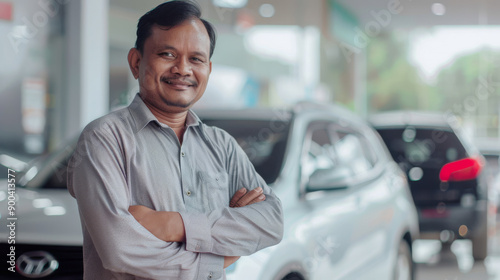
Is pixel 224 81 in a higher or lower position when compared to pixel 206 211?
higher

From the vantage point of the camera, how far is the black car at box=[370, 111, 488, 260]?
705 cm

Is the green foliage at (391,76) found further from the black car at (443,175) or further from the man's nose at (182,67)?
the man's nose at (182,67)

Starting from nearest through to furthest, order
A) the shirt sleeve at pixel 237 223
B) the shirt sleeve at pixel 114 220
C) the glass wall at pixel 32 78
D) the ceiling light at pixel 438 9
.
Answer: the shirt sleeve at pixel 114 220 < the shirt sleeve at pixel 237 223 < the glass wall at pixel 32 78 < the ceiling light at pixel 438 9

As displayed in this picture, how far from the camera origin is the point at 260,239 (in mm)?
2113

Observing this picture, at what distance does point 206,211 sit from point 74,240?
0.94 m

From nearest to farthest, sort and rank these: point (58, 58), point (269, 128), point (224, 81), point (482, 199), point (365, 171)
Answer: point (269, 128) < point (365, 171) < point (482, 199) < point (58, 58) < point (224, 81)

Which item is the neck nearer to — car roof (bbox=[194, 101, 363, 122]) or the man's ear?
the man's ear

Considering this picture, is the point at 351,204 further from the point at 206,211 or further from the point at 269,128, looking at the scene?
the point at 206,211

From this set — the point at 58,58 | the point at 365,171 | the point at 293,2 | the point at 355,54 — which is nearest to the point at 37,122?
the point at 58,58

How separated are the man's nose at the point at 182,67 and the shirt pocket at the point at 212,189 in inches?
11.8

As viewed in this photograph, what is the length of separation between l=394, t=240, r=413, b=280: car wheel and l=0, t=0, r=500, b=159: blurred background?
1832 millimetres

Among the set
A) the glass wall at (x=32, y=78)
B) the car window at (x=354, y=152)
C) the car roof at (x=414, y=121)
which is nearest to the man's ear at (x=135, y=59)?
the car window at (x=354, y=152)

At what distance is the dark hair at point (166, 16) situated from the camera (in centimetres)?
206

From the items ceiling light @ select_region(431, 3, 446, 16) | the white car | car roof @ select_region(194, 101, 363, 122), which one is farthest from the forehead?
ceiling light @ select_region(431, 3, 446, 16)
